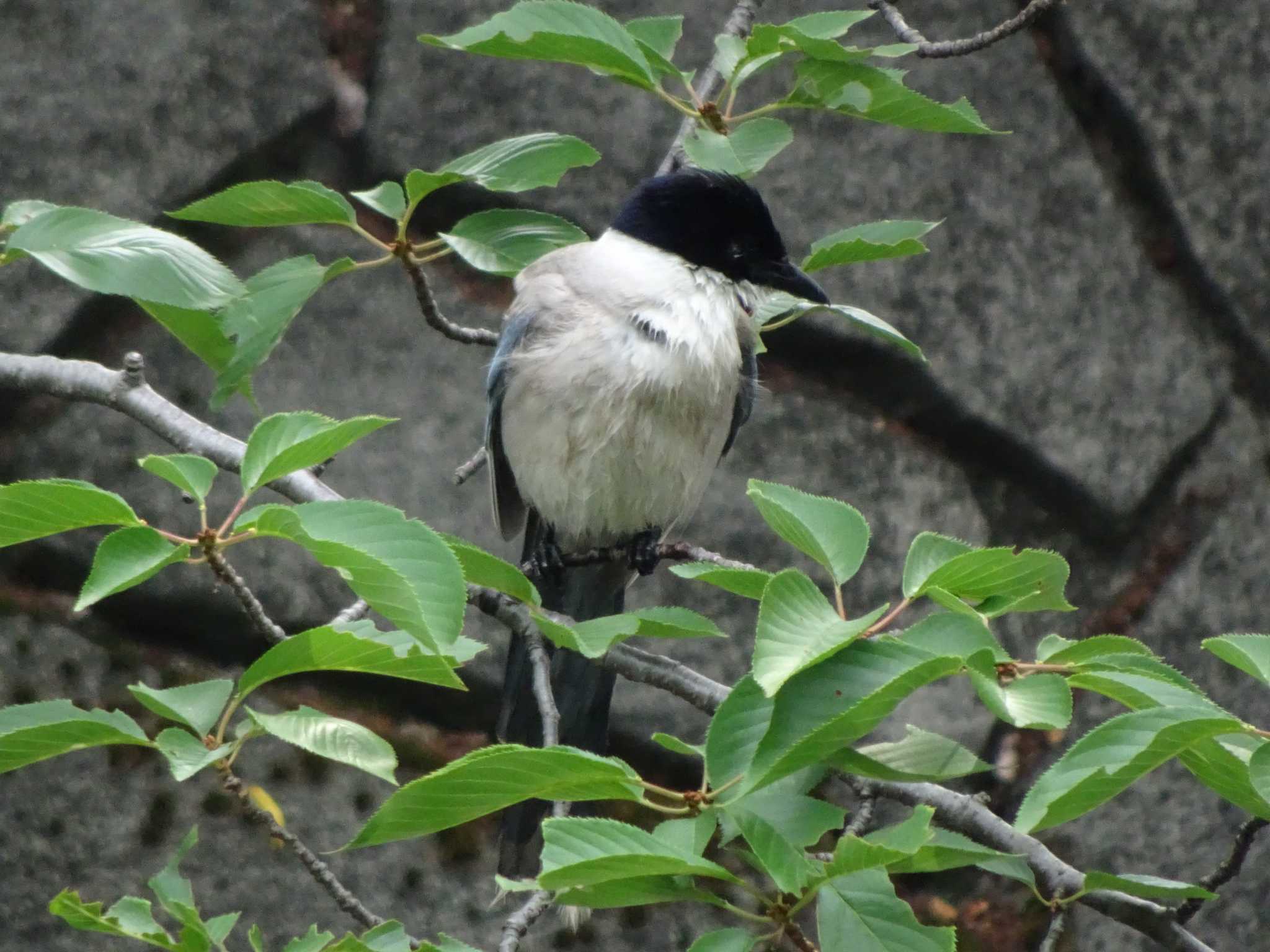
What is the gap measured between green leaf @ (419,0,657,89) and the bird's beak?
663mm

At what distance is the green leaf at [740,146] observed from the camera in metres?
1.87

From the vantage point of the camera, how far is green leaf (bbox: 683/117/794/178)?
6.12 feet

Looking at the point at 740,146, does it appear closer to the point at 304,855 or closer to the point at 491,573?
the point at 491,573

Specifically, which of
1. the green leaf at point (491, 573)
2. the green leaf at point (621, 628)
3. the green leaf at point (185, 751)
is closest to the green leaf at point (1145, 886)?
the green leaf at point (621, 628)

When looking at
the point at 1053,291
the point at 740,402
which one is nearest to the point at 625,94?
the point at 740,402

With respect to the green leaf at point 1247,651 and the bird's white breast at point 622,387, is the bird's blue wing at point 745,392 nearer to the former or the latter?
the bird's white breast at point 622,387

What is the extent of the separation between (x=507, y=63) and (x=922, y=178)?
0.95 metres

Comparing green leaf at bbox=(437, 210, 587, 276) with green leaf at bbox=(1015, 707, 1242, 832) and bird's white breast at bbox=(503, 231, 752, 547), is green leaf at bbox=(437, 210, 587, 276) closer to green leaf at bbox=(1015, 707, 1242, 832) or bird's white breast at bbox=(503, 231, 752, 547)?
bird's white breast at bbox=(503, 231, 752, 547)

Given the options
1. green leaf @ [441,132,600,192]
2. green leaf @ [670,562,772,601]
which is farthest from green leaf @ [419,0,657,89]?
green leaf @ [670,562,772,601]

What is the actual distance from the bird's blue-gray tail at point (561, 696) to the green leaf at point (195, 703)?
2.80ft

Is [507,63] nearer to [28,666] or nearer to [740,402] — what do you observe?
[740,402]

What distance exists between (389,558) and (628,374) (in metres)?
1.20

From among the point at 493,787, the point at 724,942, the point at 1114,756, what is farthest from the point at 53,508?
the point at 1114,756

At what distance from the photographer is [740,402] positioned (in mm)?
2672
